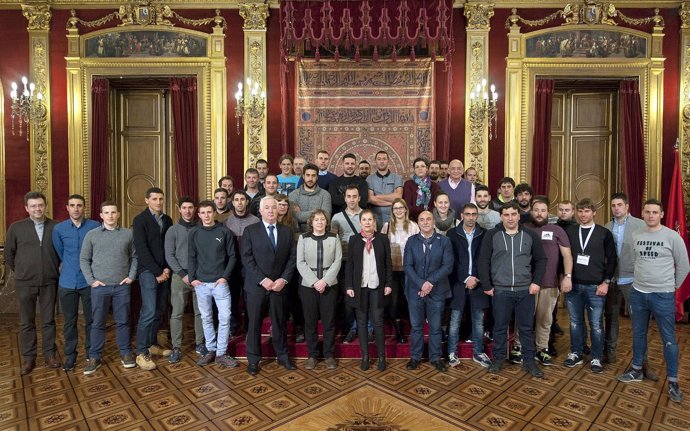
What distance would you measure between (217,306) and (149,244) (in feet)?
3.17

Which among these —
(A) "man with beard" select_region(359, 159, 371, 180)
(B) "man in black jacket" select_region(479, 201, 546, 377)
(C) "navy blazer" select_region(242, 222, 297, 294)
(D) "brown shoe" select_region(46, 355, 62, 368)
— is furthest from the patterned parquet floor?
(A) "man with beard" select_region(359, 159, 371, 180)

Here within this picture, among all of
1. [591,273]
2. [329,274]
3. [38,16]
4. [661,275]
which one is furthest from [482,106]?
[38,16]

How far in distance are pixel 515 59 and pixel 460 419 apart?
5782mm

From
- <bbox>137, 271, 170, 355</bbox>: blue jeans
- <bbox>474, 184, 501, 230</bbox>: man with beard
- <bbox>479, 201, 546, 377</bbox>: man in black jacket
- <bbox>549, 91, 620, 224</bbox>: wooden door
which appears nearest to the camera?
<bbox>479, 201, 546, 377</bbox>: man in black jacket

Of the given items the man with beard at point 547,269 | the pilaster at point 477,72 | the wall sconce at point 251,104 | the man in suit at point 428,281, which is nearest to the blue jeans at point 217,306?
the man in suit at point 428,281

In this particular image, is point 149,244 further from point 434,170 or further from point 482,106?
point 482,106

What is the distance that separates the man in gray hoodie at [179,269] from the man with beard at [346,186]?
5.28ft

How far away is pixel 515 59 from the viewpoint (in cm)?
730

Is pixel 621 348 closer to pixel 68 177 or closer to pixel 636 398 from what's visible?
pixel 636 398

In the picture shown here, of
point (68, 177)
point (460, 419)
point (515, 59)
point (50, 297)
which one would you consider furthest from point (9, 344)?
point (515, 59)

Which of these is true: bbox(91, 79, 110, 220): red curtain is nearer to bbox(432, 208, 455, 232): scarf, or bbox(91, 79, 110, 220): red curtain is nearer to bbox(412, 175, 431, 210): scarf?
bbox(412, 175, 431, 210): scarf

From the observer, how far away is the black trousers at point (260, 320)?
15.2 feet

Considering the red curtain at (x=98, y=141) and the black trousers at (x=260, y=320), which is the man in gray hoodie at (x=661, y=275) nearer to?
the black trousers at (x=260, y=320)

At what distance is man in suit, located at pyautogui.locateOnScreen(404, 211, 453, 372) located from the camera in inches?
181
